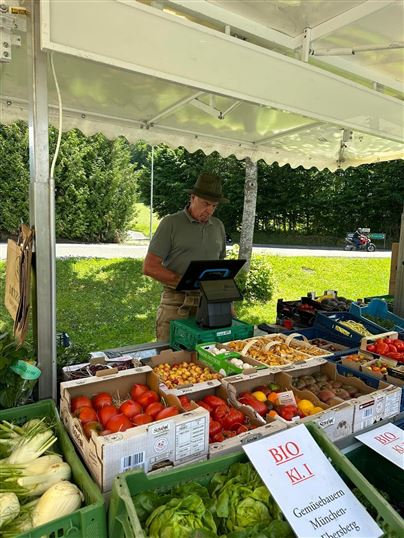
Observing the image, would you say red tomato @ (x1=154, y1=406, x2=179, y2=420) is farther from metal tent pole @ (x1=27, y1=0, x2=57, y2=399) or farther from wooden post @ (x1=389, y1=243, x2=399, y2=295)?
wooden post @ (x1=389, y1=243, x2=399, y2=295)

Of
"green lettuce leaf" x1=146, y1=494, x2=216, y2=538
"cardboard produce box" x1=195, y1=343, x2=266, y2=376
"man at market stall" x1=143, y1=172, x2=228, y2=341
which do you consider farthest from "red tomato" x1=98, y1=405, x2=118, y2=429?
"man at market stall" x1=143, y1=172, x2=228, y2=341

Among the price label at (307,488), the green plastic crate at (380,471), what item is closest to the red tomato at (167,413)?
the price label at (307,488)

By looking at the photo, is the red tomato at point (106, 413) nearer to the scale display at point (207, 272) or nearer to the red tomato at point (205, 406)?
the red tomato at point (205, 406)

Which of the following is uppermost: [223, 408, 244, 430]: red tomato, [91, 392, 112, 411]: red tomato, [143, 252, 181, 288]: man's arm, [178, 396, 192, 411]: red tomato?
[143, 252, 181, 288]: man's arm

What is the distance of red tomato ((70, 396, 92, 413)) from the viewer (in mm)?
1771

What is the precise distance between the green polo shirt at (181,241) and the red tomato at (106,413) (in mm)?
1975

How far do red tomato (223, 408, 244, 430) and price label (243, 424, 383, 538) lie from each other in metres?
0.39

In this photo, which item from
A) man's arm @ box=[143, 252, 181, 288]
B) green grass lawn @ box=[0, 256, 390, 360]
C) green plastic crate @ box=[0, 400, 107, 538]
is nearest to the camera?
green plastic crate @ box=[0, 400, 107, 538]

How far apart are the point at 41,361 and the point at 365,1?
8.41ft

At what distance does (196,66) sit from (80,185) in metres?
18.1

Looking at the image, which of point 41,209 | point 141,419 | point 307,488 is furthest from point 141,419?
point 41,209

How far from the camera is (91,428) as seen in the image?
1603 mm

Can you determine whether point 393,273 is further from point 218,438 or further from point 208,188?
point 218,438

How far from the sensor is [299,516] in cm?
124
